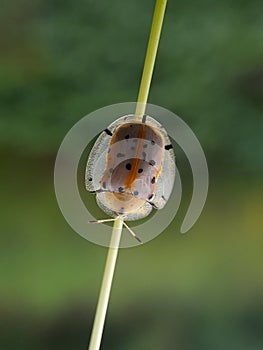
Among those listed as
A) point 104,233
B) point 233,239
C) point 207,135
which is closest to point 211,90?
point 207,135

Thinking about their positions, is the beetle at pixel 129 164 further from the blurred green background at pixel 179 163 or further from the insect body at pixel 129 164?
the blurred green background at pixel 179 163

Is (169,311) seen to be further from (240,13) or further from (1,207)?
(240,13)

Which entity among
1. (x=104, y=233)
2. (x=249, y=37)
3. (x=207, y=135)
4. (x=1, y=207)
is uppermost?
(x=249, y=37)

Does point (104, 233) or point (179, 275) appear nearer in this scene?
point (104, 233)

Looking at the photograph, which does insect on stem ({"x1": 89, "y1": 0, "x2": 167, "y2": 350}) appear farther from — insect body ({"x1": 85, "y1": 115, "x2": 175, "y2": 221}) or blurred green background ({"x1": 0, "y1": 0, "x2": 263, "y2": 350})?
blurred green background ({"x1": 0, "y1": 0, "x2": 263, "y2": 350})

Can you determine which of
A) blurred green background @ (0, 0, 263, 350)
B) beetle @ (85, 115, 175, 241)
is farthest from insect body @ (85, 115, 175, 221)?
blurred green background @ (0, 0, 263, 350)

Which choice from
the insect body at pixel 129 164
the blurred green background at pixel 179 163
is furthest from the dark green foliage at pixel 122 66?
the insect body at pixel 129 164

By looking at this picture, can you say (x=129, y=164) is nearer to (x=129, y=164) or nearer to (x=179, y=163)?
(x=129, y=164)
